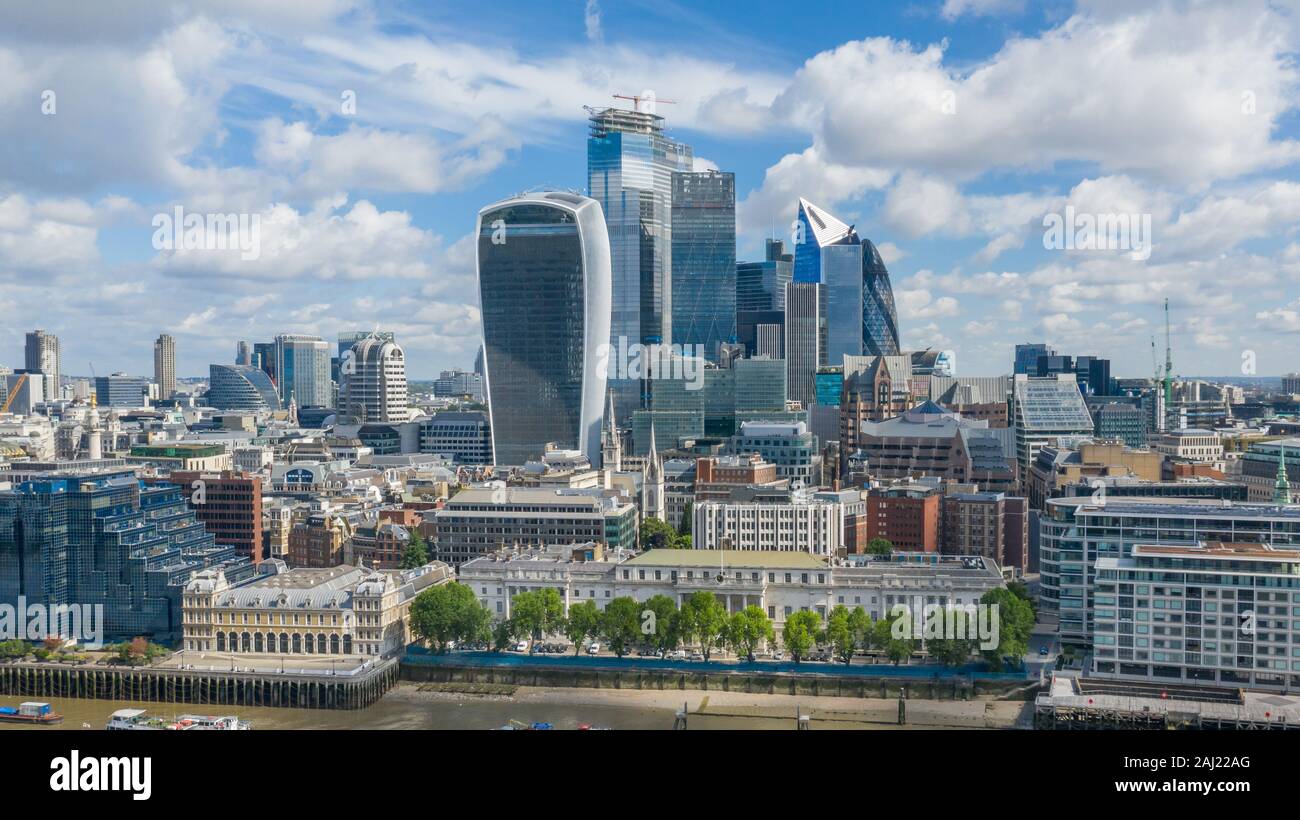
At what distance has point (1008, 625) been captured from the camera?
34594mm

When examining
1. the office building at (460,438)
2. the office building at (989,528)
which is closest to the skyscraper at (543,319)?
the office building at (460,438)

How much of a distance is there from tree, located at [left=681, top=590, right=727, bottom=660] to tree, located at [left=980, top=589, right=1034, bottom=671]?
7.78m

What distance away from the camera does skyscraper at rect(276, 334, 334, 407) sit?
15500 centimetres

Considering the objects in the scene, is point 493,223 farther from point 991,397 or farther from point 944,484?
point 991,397

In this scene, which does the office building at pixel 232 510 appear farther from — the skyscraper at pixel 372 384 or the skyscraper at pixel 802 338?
the skyscraper at pixel 802 338

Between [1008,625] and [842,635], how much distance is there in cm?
480

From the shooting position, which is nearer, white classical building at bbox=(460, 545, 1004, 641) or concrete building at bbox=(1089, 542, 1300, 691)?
concrete building at bbox=(1089, 542, 1300, 691)

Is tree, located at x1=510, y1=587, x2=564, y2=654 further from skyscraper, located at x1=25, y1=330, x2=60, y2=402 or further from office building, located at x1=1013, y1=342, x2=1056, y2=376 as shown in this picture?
skyscraper, located at x1=25, y1=330, x2=60, y2=402

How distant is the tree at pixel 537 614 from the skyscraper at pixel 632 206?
200 ft

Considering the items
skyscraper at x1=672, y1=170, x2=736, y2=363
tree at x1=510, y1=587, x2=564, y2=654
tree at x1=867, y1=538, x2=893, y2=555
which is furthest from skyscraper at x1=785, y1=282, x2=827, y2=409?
tree at x1=510, y1=587, x2=564, y2=654

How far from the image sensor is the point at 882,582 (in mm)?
37969
